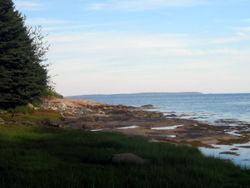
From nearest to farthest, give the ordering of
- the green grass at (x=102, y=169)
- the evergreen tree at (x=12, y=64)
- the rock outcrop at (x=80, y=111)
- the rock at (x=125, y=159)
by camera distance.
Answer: the green grass at (x=102, y=169), the rock at (x=125, y=159), the evergreen tree at (x=12, y=64), the rock outcrop at (x=80, y=111)

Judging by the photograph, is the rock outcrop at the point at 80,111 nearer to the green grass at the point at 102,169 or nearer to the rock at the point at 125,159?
the green grass at the point at 102,169

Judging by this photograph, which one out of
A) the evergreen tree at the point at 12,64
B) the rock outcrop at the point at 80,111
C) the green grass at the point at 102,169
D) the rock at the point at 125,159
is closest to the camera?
the green grass at the point at 102,169

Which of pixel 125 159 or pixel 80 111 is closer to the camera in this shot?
pixel 125 159

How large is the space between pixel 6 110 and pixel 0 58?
436 centimetres

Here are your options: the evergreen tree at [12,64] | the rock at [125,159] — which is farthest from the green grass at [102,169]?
the evergreen tree at [12,64]

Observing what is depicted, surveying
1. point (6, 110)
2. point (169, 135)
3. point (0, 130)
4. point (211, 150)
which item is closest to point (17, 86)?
point (6, 110)

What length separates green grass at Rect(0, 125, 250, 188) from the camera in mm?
6039

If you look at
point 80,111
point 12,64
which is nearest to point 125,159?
point 12,64

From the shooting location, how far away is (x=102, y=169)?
725 cm

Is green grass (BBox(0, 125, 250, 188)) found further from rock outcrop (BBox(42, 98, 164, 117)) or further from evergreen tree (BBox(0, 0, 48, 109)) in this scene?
rock outcrop (BBox(42, 98, 164, 117))

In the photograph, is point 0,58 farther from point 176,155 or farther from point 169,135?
point 176,155

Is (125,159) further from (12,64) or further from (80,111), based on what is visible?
(80,111)

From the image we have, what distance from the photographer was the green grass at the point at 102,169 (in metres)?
6.04

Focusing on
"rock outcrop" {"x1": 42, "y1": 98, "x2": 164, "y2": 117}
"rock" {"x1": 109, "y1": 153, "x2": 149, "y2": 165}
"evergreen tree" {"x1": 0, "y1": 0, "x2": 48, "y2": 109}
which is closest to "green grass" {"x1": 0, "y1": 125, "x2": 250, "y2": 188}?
"rock" {"x1": 109, "y1": 153, "x2": 149, "y2": 165}
